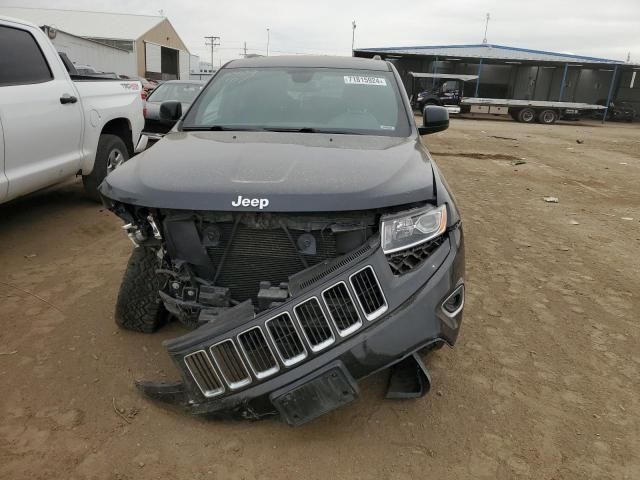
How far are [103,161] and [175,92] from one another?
18.2 feet

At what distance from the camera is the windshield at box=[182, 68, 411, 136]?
333 centimetres

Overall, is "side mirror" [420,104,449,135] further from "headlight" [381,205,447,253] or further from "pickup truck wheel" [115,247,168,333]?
"pickup truck wheel" [115,247,168,333]

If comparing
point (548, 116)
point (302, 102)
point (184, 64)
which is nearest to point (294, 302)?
point (302, 102)

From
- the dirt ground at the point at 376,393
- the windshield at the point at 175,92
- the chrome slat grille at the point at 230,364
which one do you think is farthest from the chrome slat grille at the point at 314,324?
the windshield at the point at 175,92

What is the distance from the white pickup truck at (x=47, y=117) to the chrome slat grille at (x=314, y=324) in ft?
10.3

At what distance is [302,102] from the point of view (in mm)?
3545

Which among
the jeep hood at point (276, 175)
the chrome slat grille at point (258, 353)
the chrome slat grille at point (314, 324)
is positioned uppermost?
the jeep hood at point (276, 175)

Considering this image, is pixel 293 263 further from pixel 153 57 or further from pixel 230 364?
pixel 153 57

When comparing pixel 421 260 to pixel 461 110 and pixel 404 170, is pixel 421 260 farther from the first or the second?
pixel 461 110

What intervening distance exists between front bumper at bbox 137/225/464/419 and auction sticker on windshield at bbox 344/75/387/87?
198 cm


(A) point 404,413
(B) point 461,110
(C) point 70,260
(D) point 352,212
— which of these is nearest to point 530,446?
A: (A) point 404,413

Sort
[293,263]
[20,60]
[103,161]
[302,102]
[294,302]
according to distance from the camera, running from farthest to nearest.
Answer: [103,161] → [20,60] → [302,102] → [293,263] → [294,302]

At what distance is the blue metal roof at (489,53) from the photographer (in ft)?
106

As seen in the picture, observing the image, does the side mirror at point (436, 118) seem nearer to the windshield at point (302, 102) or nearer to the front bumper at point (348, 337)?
the windshield at point (302, 102)
